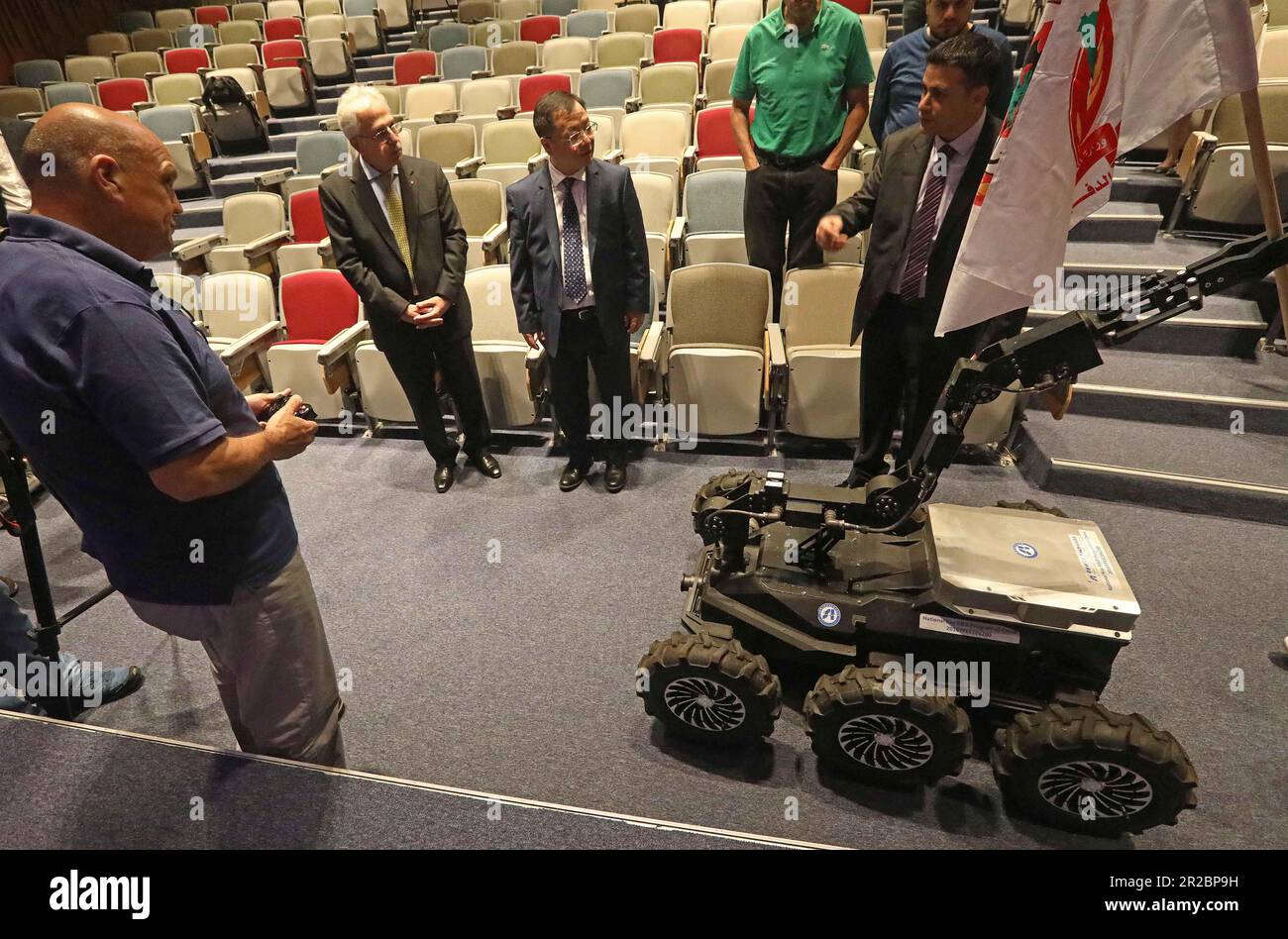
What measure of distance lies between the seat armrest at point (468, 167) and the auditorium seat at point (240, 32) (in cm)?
554

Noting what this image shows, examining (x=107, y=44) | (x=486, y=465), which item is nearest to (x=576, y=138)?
(x=486, y=465)

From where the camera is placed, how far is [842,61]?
3.20m

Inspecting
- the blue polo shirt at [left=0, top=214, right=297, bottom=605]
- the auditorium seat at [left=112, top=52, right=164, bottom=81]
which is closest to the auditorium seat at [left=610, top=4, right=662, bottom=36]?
the auditorium seat at [left=112, top=52, right=164, bottom=81]

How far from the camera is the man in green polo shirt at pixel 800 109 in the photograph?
10.5ft

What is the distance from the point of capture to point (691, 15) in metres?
6.57

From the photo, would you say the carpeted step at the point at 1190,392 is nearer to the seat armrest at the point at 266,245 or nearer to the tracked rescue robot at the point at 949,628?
the tracked rescue robot at the point at 949,628

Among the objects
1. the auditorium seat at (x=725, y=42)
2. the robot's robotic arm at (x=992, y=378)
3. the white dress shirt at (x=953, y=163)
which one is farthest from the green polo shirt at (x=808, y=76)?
the auditorium seat at (x=725, y=42)

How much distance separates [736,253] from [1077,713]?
9.35 ft

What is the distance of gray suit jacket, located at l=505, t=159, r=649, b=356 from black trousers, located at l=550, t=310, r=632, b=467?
0.19 feet

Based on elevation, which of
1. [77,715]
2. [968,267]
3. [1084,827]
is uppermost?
[968,267]

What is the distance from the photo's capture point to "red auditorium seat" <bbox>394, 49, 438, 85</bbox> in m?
7.20

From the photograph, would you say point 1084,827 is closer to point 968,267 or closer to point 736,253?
point 968,267
